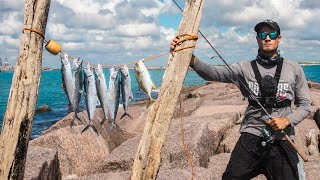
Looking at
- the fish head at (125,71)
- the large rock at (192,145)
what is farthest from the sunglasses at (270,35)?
the large rock at (192,145)

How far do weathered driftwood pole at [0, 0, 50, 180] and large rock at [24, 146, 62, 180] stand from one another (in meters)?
1.60

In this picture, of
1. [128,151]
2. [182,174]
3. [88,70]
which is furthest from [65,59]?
[128,151]

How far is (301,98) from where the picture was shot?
16.1 feet

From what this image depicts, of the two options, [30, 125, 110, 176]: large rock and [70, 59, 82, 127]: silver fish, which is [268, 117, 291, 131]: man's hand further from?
[30, 125, 110, 176]: large rock

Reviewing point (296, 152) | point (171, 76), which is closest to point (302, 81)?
point (296, 152)

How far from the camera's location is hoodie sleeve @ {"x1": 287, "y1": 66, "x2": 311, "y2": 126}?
486 cm

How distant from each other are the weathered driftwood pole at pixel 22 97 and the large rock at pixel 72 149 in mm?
4444

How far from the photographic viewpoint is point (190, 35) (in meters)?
4.82

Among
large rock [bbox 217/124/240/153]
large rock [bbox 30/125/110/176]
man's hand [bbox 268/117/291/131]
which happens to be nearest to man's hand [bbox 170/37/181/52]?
man's hand [bbox 268/117/291/131]

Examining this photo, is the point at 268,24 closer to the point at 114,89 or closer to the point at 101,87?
the point at 114,89

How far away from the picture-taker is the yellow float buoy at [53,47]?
5.51 m

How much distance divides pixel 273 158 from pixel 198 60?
150 centimetres

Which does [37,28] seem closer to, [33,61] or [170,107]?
[33,61]

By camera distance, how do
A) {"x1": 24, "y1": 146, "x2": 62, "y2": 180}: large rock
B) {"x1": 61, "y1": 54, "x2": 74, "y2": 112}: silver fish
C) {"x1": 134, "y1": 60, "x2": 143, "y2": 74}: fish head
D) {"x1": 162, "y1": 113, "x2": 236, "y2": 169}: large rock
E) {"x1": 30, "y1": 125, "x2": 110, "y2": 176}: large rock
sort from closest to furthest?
{"x1": 134, "y1": 60, "x2": 143, "y2": 74}: fish head
{"x1": 61, "y1": 54, "x2": 74, "y2": 112}: silver fish
{"x1": 24, "y1": 146, "x2": 62, "y2": 180}: large rock
{"x1": 162, "y1": 113, "x2": 236, "y2": 169}: large rock
{"x1": 30, "y1": 125, "x2": 110, "y2": 176}: large rock
